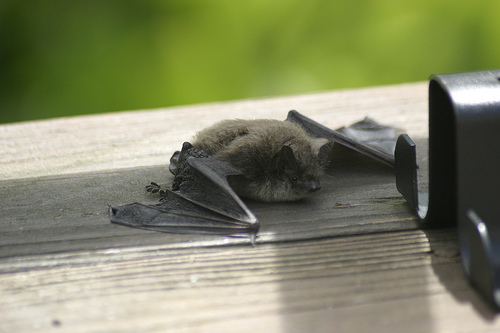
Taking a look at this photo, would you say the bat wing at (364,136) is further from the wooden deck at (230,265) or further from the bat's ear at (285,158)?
the bat's ear at (285,158)

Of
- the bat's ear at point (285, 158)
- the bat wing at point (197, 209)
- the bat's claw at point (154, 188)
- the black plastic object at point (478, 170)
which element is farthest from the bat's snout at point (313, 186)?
the black plastic object at point (478, 170)

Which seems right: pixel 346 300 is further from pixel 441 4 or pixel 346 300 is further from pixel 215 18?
pixel 441 4

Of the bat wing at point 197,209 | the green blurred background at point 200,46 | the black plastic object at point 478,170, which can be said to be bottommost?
the green blurred background at point 200,46

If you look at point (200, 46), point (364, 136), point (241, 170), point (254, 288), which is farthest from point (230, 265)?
point (200, 46)

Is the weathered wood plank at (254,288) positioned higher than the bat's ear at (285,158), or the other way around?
the weathered wood plank at (254,288)

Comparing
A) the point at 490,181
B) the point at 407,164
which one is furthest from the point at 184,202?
the point at 490,181

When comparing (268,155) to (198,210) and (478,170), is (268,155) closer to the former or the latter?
(198,210)

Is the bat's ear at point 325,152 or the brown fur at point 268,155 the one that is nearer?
the brown fur at point 268,155
